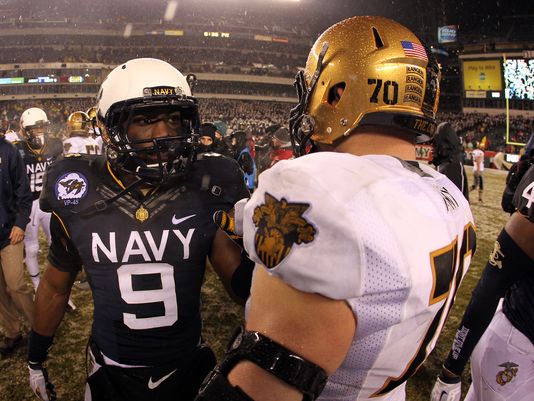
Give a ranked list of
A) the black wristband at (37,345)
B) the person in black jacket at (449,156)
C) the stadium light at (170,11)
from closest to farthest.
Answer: the black wristband at (37,345), the person in black jacket at (449,156), the stadium light at (170,11)

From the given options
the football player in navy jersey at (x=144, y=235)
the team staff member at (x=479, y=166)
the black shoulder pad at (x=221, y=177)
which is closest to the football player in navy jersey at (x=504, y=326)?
the football player in navy jersey at (x=144, y=235)

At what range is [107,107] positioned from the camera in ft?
6.03

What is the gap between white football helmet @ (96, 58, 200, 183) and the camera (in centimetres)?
172

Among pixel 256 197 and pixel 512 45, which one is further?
pixel 512 45

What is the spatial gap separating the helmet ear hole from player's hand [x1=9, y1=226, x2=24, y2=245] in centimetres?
353

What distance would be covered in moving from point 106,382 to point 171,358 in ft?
0.97

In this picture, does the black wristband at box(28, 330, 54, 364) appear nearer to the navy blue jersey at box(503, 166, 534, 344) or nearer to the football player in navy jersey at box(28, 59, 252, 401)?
the football player in navy jersey at box(28, 59, 252, 401)

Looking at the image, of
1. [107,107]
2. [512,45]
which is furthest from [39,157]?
[512,45]

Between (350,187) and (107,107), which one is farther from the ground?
(107,107)

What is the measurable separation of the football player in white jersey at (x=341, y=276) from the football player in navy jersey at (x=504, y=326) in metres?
0.88

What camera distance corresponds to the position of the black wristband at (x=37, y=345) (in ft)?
6.53

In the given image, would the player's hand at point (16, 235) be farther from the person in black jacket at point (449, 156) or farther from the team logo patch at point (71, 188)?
the person in black jacket at point (449, 156)

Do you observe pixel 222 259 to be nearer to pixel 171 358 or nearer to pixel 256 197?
pixel 171 358

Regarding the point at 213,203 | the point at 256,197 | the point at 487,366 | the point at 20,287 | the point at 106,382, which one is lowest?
the point at 20,287
